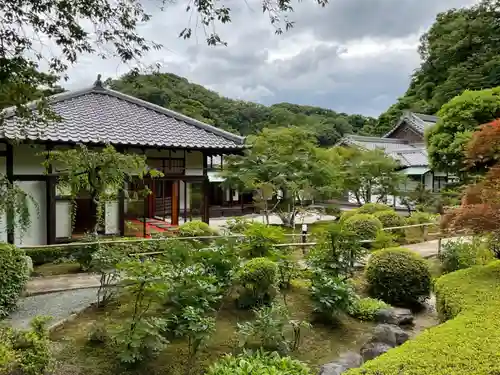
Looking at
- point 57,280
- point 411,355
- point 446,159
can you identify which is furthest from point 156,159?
point 446,159

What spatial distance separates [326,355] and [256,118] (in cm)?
3523

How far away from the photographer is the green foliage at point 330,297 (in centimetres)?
651

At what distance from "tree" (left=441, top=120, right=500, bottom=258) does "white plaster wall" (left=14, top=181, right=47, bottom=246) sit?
8929 millimetres

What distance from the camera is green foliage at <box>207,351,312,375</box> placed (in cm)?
395

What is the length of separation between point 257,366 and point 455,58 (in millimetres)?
37003

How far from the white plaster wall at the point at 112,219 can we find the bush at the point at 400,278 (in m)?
7.04

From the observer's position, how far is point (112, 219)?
11836 mm

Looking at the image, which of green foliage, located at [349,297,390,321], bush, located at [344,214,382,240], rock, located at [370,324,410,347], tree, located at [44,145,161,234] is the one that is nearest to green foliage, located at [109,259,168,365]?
tree, located at [44,145,161,234]

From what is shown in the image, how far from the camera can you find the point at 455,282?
20.9ft

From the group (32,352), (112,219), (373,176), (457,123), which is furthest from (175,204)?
(373,176)

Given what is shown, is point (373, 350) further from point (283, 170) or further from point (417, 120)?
point (417, 120)

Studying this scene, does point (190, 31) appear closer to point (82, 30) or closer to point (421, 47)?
point (82, 30)

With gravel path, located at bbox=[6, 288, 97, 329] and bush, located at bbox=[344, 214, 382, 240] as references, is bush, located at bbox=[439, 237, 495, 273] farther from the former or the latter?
gravel path, located at bbox=[6, 288, 97, 329]

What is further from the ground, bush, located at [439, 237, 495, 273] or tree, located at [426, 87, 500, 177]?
tree, located at [426, 87, 500, 177]
